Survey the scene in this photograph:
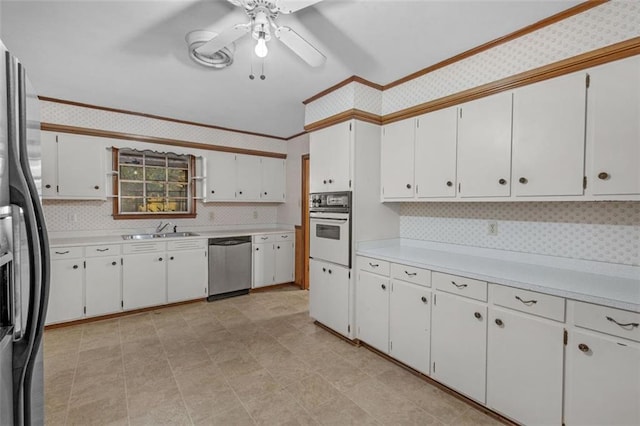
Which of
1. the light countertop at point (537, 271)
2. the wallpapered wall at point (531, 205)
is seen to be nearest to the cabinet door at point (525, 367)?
the light countertop at point (537, 271)

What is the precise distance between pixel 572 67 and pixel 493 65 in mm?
502

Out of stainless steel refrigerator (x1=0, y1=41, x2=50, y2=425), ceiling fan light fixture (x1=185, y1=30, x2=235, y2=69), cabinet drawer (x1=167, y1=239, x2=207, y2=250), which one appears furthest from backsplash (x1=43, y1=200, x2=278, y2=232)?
stainless steel refrigerator (x1=0, y1=41, x2=50, y2=425)

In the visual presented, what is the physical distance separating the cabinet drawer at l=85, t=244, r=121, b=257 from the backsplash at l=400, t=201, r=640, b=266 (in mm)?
3507

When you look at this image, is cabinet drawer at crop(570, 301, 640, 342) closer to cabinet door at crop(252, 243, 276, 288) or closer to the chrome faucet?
cabinet door at crop(252, 243, 276, 288)

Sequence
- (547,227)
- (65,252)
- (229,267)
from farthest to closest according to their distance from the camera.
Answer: (229,267), (65,252), (547,227)

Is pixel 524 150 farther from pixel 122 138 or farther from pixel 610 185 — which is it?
pixel 122 138

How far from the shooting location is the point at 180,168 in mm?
4426

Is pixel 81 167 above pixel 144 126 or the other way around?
the other way around

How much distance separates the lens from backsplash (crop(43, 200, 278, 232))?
364 cm

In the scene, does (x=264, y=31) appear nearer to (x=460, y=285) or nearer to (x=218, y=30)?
(x=218, y=30)

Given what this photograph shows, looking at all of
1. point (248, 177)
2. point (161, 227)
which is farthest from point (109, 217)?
A: point (248, 177)

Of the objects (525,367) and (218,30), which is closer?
(525,367)

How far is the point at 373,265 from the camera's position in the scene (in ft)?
9.04

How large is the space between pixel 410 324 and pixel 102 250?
135 inches
